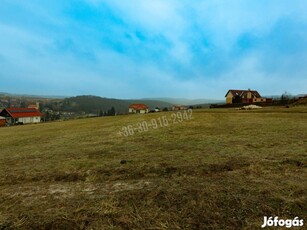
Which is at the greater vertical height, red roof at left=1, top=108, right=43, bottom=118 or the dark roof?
the dark roof

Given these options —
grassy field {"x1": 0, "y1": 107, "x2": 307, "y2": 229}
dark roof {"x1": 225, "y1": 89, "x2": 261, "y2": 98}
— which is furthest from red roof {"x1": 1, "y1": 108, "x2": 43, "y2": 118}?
dark roof {"x1": 225, "y1": 89, "x2": 261, "y2": 98}

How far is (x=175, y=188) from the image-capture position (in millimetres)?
4406

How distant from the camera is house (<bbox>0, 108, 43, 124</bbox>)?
180 feet

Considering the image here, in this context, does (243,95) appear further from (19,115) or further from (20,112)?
(20,112)

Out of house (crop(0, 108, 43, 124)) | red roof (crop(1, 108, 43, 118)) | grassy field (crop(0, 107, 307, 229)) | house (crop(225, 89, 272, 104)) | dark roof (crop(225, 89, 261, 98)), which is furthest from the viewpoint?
dark roof (crop(225, 89, 261, 98))

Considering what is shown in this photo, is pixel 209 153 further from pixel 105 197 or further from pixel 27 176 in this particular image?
pixel 27 176

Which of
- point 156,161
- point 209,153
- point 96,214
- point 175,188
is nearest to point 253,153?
point 209,153

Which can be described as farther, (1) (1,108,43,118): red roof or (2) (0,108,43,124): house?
(1) (1,108,43,118): red roof

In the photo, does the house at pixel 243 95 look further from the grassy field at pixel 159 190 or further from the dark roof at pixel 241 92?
the grassy field at pixel 159 190

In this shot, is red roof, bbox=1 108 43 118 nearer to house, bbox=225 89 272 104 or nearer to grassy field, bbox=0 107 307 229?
grassy field, bbox=0 107 307 229

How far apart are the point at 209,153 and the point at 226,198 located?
3366 mm

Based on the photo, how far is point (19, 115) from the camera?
5647 centimetres

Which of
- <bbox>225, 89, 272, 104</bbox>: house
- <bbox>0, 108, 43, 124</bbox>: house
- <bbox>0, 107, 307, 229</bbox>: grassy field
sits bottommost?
<bbox>0, 108, 43, 124</bbox>: house

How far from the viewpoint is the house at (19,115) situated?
55000mm
